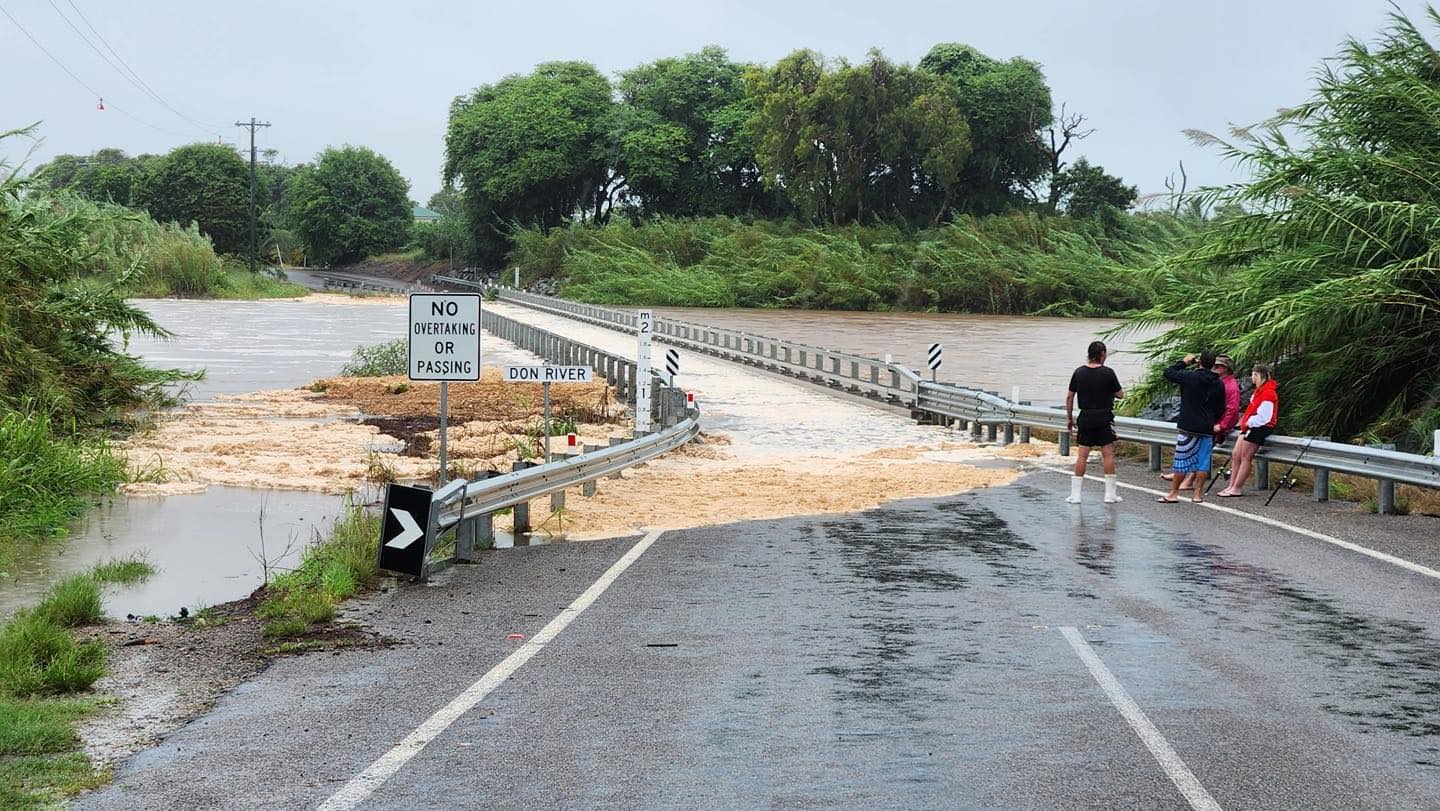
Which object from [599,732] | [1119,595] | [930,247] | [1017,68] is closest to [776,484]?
[1119,595]

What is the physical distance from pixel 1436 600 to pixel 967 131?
8553 cm

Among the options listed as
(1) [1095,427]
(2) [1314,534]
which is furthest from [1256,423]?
(2) [1314,534]

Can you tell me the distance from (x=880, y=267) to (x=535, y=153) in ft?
111

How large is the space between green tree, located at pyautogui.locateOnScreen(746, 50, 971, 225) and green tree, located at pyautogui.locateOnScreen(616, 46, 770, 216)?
9.98 meters

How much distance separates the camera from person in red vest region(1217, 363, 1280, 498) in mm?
16438

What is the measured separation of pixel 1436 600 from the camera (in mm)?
10594

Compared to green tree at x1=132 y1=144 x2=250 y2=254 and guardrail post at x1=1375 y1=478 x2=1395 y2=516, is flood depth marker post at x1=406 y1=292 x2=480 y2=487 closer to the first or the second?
guardrail post at x1=1375 y1=478 x2=1395 y2=516

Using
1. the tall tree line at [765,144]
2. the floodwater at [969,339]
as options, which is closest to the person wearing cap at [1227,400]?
the floodwater at [969,339]

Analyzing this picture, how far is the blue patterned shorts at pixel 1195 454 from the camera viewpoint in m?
16.5

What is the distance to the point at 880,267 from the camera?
293 feet

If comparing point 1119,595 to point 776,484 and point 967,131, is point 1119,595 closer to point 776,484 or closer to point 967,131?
point 776,484

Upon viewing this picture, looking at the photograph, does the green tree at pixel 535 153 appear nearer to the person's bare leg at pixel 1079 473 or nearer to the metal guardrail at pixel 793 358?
the metal guardrail at pixel 793 358

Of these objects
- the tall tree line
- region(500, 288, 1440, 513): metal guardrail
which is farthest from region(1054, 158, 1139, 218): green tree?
region(500, 288, 1440, 513): metal guardrail

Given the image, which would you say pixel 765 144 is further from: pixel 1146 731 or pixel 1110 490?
pixel 1146 731
